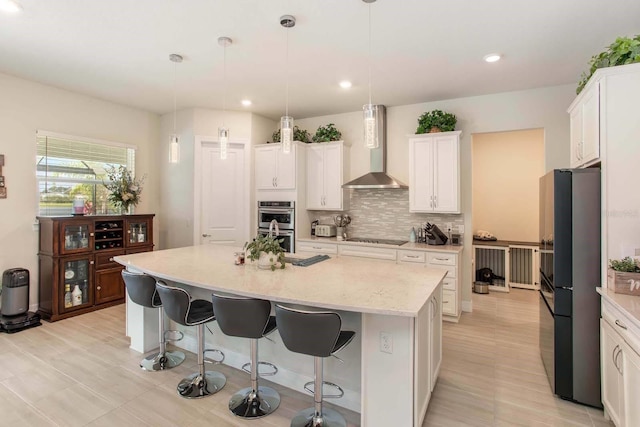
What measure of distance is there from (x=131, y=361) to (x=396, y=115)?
14.7 ft

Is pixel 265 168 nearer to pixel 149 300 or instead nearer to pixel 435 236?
pixel 435 236

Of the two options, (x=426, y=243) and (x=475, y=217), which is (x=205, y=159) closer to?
(x=426, y=243)

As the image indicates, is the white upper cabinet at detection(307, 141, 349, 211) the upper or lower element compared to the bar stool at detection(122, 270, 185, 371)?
upper

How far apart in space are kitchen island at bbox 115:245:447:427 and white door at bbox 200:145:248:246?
6.21ft

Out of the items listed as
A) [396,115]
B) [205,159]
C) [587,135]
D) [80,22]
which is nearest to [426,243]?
[396,115]

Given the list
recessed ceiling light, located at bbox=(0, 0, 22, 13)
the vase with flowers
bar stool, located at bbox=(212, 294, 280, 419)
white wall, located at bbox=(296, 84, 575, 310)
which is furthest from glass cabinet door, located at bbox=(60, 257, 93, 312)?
white wall, located at bbox=(296, 84, 575, 310)

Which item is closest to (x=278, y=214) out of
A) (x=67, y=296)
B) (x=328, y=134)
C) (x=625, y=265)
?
(x=328, y=134)

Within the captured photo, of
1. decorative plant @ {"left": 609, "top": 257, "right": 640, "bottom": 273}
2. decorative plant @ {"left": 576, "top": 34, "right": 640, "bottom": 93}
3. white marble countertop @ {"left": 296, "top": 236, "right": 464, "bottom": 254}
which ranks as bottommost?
white marble countertop @ {"left": 296, "top": 236, "right": 464, "bottom": 254}

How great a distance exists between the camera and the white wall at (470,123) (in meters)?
3.98

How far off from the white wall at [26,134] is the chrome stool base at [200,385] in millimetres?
3016

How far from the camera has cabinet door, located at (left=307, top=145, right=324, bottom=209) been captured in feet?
16.7

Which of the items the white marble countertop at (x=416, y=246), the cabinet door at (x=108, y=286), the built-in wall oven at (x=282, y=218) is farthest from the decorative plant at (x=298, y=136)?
the cabinet door at (x=108, y=286)

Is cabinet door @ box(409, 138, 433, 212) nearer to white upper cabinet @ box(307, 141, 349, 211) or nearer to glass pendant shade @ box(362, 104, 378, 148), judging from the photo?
white upper cabinet @ box(307, 141, 349, 211)

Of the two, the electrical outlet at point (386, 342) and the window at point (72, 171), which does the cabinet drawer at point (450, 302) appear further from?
the window at point (72, 171)
